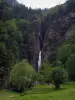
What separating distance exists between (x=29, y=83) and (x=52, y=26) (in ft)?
194

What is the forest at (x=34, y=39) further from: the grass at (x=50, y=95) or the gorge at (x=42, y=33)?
the grass at (x=50, y=95)

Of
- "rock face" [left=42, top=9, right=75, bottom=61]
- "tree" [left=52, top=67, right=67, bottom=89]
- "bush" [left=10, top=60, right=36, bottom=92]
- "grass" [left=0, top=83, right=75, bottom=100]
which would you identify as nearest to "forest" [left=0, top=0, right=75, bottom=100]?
"rock face" [left=42, top=9, right=75, bottom=61]

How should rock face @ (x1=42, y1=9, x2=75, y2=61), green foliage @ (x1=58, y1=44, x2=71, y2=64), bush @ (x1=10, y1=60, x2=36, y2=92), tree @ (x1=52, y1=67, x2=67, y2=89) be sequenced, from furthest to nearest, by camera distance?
rock face @ (x1=42, y1=9, x2=75, y2=61) → green foliage @ (x1=58, y1=44, x2=71, y2=64) → bush @ (x1=10, y1=60, x2=36, y2=92) → tree @ (x1=52, y1=67, x2=67, y2=89)

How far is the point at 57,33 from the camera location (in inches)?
4126

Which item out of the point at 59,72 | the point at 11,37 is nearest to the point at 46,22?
the point at 11,37

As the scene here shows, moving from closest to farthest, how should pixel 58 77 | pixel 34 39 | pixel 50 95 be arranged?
pixel 50 95 < pixel 58 77 < pixel 34 39

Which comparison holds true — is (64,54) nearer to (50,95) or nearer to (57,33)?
(57,33)

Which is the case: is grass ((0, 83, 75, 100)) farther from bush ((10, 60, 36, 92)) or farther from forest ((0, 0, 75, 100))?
forest ((0, 0, 75, 100))

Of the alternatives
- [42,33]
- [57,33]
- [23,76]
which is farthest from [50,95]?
[42,33]

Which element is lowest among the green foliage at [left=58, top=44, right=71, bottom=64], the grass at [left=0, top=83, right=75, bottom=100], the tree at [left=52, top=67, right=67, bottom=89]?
the grass at [left=0, top=83, right=75, bottom=100]

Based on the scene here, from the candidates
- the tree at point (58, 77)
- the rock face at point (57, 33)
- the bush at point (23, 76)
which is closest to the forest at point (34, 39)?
the rock face at point (57, 33)

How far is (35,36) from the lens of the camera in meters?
107

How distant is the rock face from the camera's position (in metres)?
101

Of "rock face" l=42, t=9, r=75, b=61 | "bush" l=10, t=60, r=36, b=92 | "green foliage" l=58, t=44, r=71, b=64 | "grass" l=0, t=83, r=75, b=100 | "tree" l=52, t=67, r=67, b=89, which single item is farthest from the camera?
"rock face" l=42, t=9, r=75, b=61
